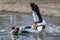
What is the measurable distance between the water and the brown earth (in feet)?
2.75

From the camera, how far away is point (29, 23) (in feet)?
64.2

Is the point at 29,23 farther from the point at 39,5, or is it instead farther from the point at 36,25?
the point at 39,5

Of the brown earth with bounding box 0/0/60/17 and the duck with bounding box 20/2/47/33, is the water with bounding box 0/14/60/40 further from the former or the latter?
the brown earth with bounding box 0/0/60/17

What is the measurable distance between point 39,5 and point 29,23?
3.79m

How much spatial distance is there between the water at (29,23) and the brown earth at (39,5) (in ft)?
2.75

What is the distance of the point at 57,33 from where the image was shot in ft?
57.9

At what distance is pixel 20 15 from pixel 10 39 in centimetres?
538

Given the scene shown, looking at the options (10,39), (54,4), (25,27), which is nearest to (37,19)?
(25,27)

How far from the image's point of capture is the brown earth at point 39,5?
73.2 ft

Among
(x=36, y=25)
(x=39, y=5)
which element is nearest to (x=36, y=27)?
(x=36, y=25)

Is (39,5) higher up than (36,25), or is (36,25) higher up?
(39,5)

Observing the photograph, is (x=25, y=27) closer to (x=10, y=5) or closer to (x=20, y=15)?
(x=20, y=15)

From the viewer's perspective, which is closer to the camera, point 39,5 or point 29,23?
point 29,23

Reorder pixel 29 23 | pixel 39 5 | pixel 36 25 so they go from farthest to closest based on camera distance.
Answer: pixel 39 5 < pixel 29 23 < pixel 36 25
